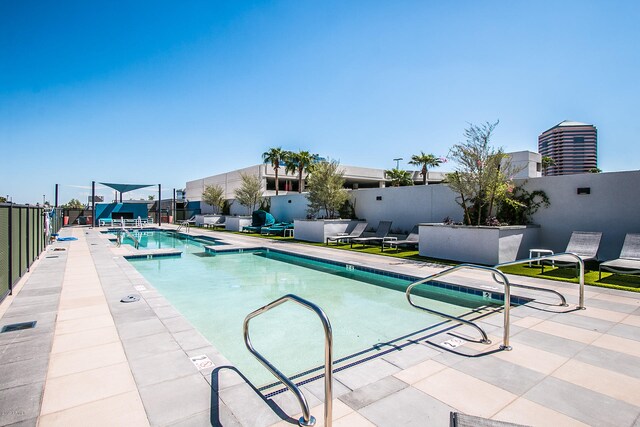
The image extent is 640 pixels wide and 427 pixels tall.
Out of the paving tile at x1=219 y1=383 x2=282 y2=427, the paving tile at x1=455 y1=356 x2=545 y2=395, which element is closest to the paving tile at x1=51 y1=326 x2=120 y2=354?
the paving tile at x1=219 y1=383 x2=282 y2=427

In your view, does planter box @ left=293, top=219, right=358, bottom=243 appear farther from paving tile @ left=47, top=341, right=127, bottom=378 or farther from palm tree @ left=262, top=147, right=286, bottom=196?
palm tree @ left=262, top=147, right=286, bottom=196

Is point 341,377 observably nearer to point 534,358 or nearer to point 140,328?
point 534,358

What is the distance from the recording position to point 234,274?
9.39m

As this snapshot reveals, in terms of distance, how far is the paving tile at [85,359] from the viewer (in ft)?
10.3

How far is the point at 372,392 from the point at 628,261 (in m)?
7.26

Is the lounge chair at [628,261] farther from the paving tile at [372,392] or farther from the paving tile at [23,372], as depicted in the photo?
the paving tile at [23,372]

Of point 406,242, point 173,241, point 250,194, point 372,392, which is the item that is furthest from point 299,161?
point 372,392

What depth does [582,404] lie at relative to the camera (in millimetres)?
2604

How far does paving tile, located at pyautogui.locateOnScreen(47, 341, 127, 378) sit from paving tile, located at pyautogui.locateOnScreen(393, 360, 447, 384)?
8.97 ft

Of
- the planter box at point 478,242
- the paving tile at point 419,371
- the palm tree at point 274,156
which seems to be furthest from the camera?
the palm tree at point 274,156

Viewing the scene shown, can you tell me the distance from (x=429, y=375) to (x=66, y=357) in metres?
3.60

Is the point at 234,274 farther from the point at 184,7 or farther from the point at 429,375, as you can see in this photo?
the point at 184,7

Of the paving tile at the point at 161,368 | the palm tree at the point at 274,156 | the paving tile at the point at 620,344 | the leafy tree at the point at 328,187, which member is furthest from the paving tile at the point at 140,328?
the palm tree at the point at 274,156

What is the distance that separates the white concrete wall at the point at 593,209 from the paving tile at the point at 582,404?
26.4 feet
